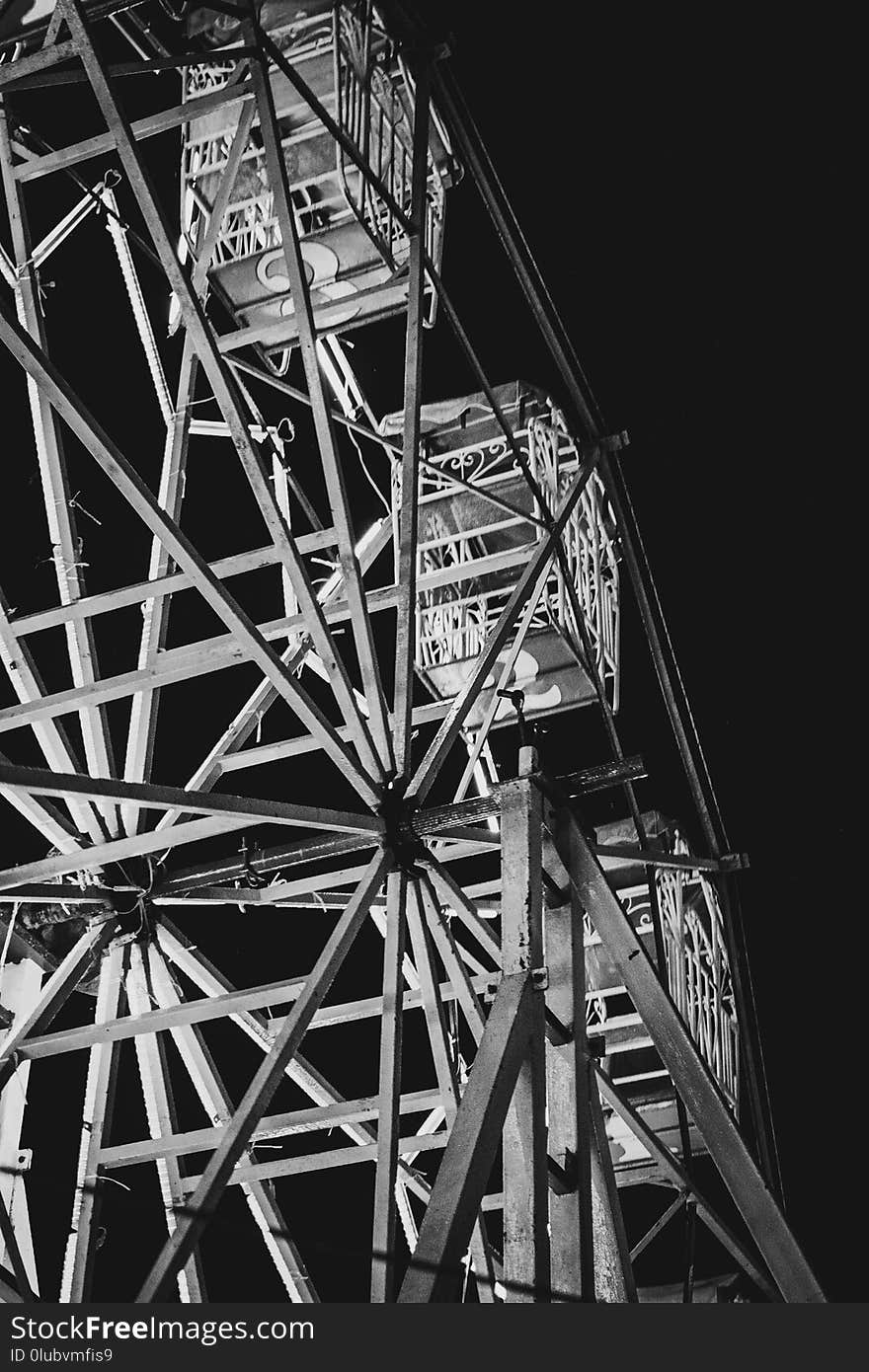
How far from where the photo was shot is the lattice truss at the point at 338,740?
926 cm

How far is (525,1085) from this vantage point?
29.5ft

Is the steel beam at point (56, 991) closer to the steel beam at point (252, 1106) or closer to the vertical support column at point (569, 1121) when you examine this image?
the steel beam at point (252, 1106)

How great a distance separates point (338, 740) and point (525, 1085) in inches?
94.8

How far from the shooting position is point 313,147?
11430mm

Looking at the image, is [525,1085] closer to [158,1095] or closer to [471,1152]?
[471,1152]

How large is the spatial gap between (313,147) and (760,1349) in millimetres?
8155

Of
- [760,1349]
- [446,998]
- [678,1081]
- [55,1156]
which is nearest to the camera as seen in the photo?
[760,1349]

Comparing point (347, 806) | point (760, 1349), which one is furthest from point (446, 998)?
point (347, 806)

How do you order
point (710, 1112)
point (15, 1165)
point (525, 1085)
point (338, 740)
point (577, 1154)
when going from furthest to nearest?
point (15, 1165), point (710, 1112), point (338, 740), point (577, 1154), point (525, 1085)

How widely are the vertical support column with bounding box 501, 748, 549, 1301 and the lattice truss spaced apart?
0.06 ft

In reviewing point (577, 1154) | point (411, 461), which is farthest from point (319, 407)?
point (577, 1154)

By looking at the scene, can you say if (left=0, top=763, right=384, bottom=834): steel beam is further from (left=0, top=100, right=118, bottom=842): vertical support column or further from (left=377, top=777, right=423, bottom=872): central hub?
(left=0, top=100, right=118, bottom=842): vertical support column

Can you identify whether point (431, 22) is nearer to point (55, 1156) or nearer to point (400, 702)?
point (400, 702)

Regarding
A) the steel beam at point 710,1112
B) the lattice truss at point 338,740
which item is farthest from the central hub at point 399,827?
the steel beam at point 710,1112
